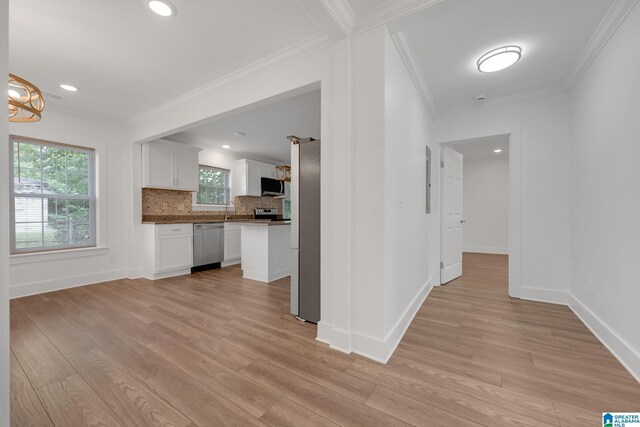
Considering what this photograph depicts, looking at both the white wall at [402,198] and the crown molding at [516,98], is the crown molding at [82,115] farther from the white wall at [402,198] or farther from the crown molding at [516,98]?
the crown molding at [516,98]

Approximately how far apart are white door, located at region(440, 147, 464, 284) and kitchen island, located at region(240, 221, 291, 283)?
244 centimetres

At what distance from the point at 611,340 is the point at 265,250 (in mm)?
3727

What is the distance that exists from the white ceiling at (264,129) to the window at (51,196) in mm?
1519

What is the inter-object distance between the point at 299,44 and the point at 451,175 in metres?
3.01

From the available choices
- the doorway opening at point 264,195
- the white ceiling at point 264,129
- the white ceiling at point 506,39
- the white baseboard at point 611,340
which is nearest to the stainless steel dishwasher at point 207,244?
the doorway opening at point 264,195

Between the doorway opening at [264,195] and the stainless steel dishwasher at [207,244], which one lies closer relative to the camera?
the doorway opening at [264,195]

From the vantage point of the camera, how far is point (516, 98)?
10.3 feet

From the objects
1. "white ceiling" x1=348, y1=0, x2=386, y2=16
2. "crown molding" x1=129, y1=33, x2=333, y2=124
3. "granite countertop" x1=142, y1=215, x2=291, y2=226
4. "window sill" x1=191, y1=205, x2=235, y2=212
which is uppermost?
"white ceiling" x1=348, y1=0, x2=386, y2=16

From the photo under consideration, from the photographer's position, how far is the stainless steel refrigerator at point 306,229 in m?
2.45

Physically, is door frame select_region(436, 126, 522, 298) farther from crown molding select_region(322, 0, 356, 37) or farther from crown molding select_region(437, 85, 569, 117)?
crown molding select_region(322, 0, 356, 37)

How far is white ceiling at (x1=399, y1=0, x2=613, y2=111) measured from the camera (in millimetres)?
1823

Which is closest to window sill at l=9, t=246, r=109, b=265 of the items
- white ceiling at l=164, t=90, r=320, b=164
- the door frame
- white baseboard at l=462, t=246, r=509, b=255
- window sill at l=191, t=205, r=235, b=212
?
window sill at l=191, t=205, r=235, b=212

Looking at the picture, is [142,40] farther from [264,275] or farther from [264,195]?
[264,195]

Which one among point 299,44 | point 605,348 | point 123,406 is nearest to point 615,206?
point 605,348
